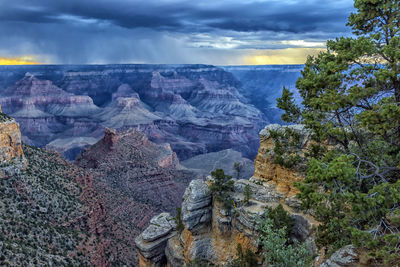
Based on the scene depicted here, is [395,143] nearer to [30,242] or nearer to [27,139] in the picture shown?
[30,242]

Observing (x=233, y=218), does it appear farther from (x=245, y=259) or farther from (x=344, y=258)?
(x=344, y=258)

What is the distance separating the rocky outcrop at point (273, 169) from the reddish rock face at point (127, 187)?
1980 centimetres

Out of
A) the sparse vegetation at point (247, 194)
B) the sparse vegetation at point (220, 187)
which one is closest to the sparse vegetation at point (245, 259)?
the sparse vegetation at point (247, 194)

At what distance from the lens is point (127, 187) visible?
57.3m

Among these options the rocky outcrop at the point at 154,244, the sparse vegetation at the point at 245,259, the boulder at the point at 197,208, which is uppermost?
the boulder at the point at 197,208

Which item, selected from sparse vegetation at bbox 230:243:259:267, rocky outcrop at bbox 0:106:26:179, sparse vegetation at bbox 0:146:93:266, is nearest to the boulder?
sparse vegetation at bbox 230:243:259:267

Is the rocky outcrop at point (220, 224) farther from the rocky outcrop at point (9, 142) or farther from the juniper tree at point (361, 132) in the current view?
the rocky outcrop at point (9, 142)

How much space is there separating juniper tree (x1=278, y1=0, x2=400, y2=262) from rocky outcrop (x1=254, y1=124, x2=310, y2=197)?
5.23 meters

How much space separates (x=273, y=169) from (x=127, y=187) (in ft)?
130

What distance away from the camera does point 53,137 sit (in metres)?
159

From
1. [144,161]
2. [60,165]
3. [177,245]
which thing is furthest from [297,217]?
[144,161]

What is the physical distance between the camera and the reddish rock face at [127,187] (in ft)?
125

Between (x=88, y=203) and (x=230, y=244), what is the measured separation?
21.6 m

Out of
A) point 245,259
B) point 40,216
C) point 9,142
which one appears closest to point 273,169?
point 245,259
